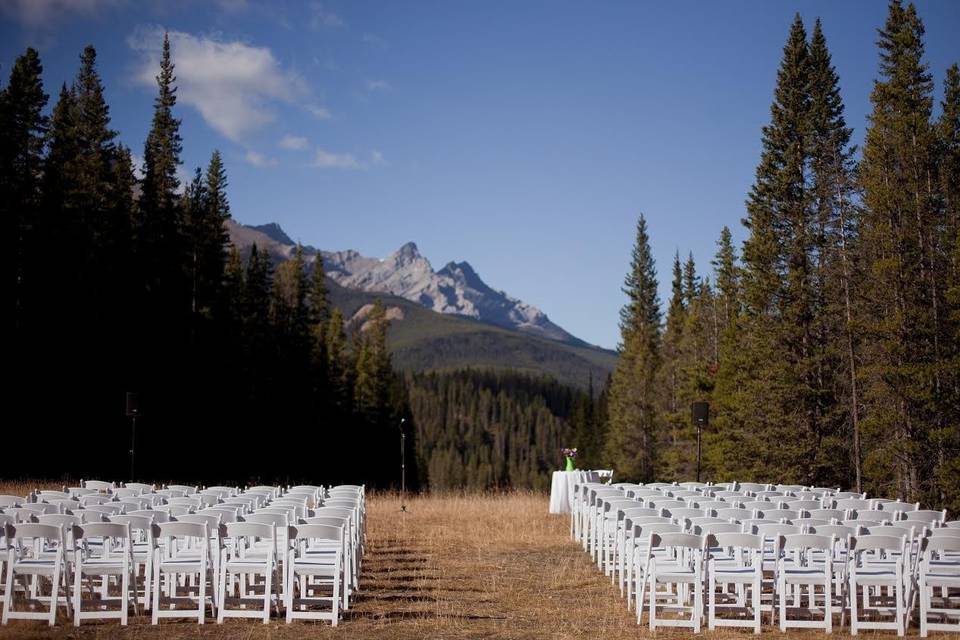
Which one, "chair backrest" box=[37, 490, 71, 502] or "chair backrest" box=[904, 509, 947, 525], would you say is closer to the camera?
"chair backrest" box=[904, 509, 947, 525]

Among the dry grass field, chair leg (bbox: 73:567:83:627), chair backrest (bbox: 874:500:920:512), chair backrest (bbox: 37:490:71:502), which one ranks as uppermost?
chair backrest (bbox: 874:500:920:512)

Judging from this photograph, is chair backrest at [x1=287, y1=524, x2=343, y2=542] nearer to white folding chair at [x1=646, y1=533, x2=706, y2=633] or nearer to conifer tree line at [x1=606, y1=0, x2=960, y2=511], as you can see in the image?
white folding chair at [x1=646, y1=533, x2=706, y2=633]

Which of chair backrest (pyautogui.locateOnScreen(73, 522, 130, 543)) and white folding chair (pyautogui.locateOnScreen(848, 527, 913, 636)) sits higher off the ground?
chair backrest (pyautogui.locateOnScreen(73, 522, 130, 543))

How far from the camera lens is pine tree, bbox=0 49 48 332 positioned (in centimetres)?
3547

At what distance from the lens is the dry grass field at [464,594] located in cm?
895

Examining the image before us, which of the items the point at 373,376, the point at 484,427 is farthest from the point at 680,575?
the point at 484,427

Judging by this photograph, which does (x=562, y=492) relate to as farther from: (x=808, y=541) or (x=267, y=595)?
(x=267, y=595)

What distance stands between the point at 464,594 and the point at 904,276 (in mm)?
19322

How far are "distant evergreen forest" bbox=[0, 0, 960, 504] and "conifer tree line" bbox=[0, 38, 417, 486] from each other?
11 cm

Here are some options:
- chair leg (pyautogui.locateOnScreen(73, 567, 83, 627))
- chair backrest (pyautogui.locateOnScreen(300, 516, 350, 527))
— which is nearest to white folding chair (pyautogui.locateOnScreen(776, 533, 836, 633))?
chair backrest (pyautogui.locateOnScreen(300, 516, 350, 527))

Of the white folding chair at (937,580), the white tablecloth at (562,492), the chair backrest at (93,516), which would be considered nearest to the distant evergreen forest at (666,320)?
the white tablecloth at (562,492)

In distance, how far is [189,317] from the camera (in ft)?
161

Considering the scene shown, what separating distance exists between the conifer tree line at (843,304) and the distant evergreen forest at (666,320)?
0.27 feet

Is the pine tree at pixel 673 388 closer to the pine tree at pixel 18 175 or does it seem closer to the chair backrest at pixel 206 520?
the pine tree at pixel 18 175
